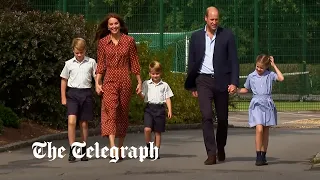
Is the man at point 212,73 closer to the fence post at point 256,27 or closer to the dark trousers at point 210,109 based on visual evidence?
the dark trousers at point 210,109

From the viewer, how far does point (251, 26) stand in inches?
1201

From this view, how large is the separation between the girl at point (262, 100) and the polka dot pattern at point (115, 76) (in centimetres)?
147

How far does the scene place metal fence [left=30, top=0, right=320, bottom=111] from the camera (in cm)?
2741

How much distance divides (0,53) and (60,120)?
1624 mm

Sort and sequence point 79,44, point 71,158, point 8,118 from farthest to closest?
point 8,118, point 79,44, point 71,158

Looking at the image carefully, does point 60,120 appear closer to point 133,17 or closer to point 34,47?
point 34,47

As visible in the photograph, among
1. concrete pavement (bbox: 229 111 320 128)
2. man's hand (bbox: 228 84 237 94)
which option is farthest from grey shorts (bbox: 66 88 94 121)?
concrete pavement (bbox: 229 111 320 128)

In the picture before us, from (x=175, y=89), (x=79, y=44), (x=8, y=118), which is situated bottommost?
(x=8, y=118)

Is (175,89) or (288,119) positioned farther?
(288,119)

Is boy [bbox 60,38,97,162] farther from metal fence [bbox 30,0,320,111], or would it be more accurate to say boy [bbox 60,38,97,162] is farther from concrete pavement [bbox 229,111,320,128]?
metal fence [bbox 30,0,320,111]

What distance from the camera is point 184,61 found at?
82.5ft

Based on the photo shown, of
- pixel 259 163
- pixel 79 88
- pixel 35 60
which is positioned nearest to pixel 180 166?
pixel 259 163

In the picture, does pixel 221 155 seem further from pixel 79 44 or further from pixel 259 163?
pixel 79 44

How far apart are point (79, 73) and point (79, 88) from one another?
201mm
